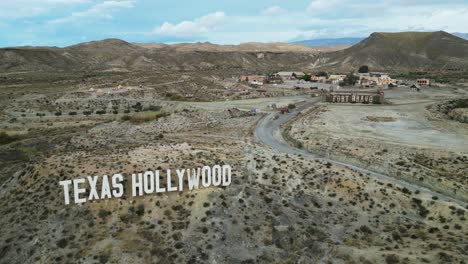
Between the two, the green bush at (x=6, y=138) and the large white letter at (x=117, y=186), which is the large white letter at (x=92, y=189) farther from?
the green bush at (x=6, y=138)

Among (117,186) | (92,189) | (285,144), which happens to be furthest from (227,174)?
(285,144)

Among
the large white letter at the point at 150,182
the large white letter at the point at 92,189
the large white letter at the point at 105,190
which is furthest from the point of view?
the large white letter at the point at 150,182

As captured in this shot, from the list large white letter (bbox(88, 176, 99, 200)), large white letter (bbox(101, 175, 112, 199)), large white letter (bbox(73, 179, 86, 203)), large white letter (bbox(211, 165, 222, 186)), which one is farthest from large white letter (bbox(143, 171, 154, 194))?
large white letter (bbox(211, 165, 222, 186))

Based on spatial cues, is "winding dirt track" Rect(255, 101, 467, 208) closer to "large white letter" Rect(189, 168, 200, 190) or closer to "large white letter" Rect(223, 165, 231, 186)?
"large white letter" Rect(223, 165, 231, 186)

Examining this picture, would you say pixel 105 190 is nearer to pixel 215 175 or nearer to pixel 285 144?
pixel 215 175

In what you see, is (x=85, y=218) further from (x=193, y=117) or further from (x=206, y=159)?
(x=193, y=117)

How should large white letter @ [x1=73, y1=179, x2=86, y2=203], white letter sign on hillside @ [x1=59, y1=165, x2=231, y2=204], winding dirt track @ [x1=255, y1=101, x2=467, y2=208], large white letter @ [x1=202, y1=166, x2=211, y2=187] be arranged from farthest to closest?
winding dirt track @ [x1=255, y1=101, x2=467, y2=208]
large white letter @ [x1=202, y1=166, x2=211, y2=187]
white letter sign on hillside @ [x1=59, y1=165, x2=231, y2=204]
large white letter @ [x1=73, y1=179, x2=86, y2=203]

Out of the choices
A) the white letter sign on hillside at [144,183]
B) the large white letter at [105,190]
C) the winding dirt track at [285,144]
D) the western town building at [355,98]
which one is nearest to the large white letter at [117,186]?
the white letter sign on hillside at [144,183]
